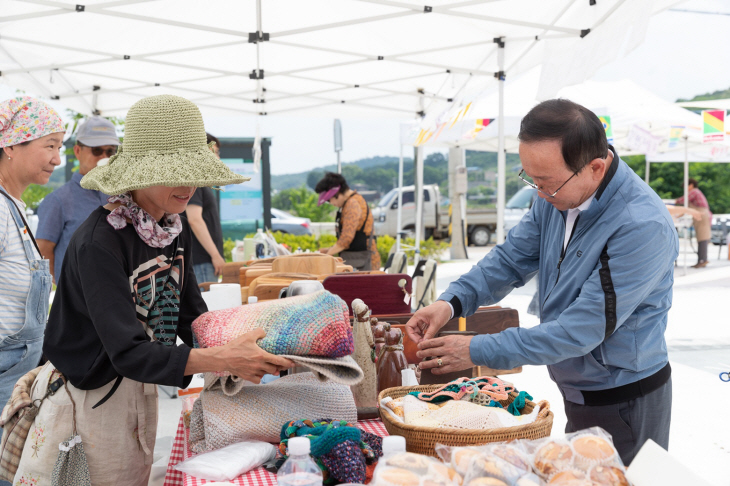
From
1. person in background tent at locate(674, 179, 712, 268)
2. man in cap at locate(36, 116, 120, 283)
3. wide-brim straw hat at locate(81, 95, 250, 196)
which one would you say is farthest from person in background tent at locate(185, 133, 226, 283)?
person in background tent at locate(674, 179, 712, 268)

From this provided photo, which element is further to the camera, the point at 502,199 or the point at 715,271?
the point at 715,271

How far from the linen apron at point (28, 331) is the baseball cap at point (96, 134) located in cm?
132

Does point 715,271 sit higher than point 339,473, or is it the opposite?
point 339,473

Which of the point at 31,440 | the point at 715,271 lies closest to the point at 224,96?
the point at 31,440

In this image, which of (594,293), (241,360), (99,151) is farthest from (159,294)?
(99,151)

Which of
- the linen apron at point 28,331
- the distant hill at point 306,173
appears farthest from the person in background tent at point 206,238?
the distant hill at point 306,173

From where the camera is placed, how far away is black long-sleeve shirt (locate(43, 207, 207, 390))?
1.42 metres

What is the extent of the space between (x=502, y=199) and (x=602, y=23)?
6.27 ft

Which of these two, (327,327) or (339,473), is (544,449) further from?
(327,327)

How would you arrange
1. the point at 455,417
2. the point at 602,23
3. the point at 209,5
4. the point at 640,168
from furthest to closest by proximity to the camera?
the point at 640,168 → the point at 209,5 → the point at 602,23 → the point at 455,417

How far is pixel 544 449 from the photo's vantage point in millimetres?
1227

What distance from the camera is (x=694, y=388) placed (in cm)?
472

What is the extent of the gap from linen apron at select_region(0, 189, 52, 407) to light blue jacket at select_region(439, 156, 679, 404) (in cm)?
166

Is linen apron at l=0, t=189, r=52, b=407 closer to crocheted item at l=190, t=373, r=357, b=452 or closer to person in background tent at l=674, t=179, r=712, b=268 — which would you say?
crocheted item at l=190, t=373, r=357, b=452
